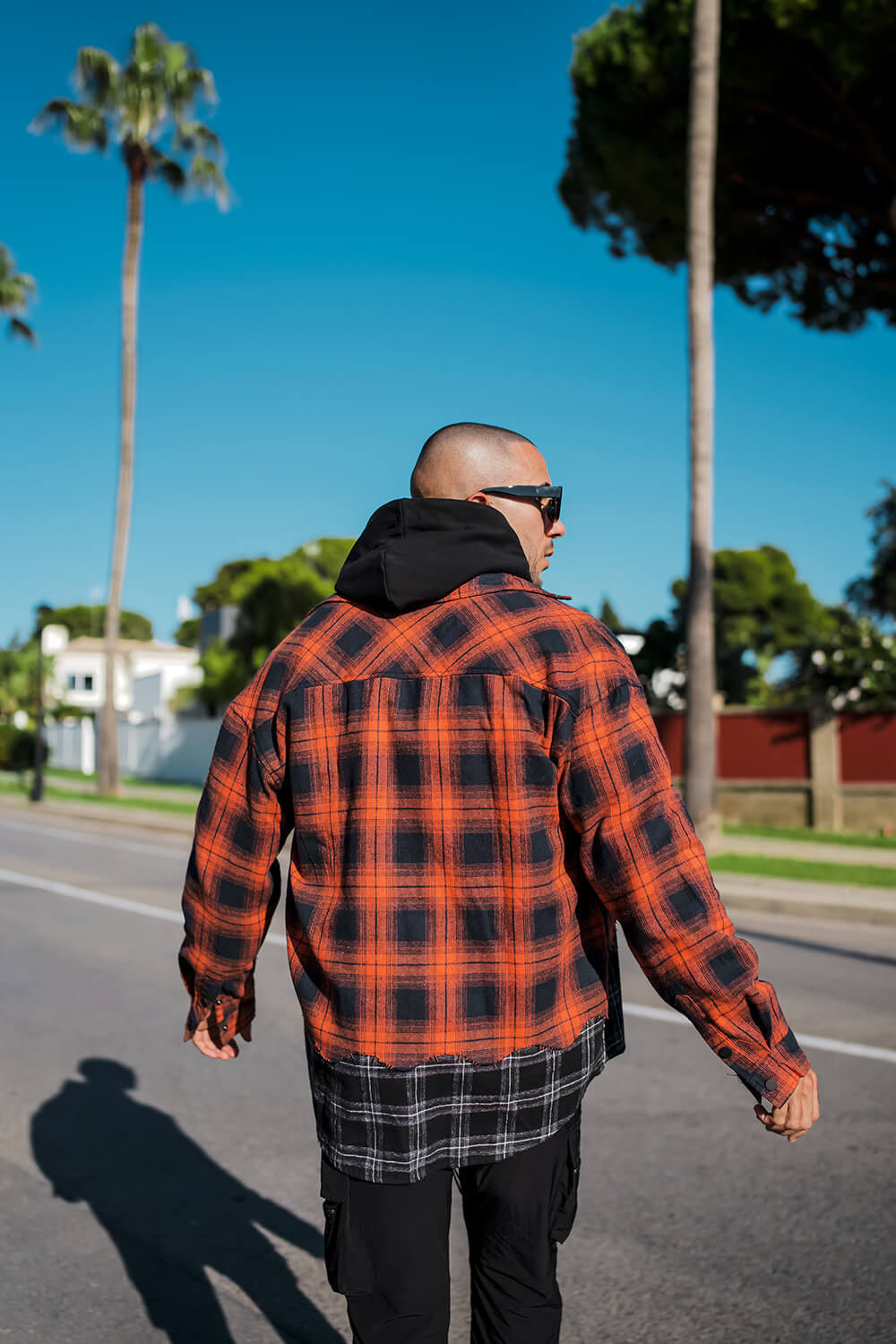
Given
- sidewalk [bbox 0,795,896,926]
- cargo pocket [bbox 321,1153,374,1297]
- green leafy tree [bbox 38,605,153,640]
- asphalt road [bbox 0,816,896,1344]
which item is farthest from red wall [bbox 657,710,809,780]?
green leafy tree [bbox 38,605,153,640]

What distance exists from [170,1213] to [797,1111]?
261 cm

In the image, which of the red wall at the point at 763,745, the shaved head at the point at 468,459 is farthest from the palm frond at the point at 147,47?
the shaved head at the point at 468,459

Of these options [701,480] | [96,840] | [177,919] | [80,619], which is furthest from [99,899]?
[80,619]

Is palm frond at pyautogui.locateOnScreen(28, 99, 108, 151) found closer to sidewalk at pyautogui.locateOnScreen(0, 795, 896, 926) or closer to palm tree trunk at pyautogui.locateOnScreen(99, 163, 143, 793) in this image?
palm tree trunk at pyautogui.locateOnScreen(99, 163, 143, 793)

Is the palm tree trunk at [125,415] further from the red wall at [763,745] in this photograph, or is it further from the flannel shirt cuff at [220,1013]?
the flannel shirt cuff at [220,1013]

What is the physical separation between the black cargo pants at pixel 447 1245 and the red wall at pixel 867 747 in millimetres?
17086

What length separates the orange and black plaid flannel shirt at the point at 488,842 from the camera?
1.84 meters

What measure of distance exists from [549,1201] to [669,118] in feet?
63.2

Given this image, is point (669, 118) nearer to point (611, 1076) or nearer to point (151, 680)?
point (611, 1076)

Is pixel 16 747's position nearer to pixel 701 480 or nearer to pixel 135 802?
pixel 135 802

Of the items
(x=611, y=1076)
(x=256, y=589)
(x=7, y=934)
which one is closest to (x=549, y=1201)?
(x=611, y=1076)

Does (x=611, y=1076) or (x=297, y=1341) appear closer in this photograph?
(x=297, y=1341)

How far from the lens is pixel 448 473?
6.78ft

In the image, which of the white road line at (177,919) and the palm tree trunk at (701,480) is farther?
the palm tree trunk at (701,480)
